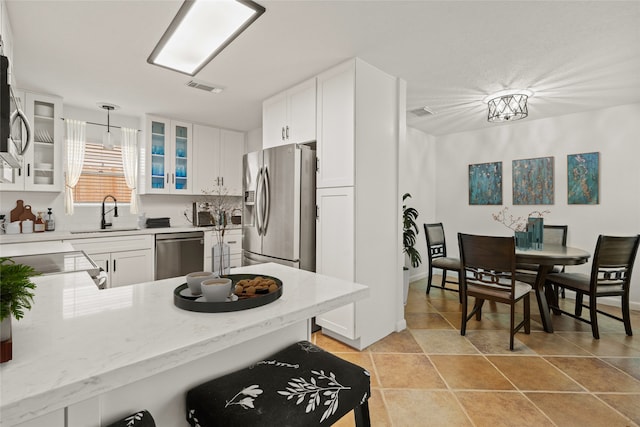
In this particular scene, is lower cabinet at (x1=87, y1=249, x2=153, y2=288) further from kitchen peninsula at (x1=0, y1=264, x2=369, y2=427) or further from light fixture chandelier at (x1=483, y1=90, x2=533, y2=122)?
Answer: light fixture chandelier at (x1=483, y1=90, x2=533, y2=122)

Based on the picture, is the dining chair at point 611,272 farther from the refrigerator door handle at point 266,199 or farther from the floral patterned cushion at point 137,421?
the floral patterned cushion at point 137,421

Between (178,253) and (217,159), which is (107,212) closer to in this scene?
Result: (178,253)

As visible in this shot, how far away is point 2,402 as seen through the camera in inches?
20.4

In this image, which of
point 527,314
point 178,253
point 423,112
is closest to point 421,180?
point 423,112

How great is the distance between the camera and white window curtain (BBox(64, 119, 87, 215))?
3701 mm

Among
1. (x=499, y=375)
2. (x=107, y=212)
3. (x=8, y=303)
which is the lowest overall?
(x=499, y=375)

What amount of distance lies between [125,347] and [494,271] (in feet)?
9.59

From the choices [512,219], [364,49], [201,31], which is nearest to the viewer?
[201,31]

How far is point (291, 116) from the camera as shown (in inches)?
124

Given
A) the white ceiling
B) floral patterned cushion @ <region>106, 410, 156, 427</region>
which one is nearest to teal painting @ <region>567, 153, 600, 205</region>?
the white ceiling

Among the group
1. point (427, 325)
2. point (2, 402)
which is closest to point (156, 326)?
point (2, 402)

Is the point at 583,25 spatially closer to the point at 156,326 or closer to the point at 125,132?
the point at 156,326

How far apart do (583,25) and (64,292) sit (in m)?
3.36

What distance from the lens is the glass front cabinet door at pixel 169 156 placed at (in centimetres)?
408
